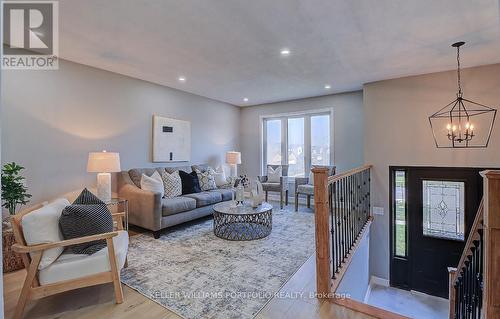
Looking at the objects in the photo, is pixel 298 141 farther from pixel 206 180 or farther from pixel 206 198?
pixel 206 198

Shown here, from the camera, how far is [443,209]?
398 centimetres

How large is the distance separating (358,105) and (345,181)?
2.80 m

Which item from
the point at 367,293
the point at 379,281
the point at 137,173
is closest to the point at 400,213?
the point at 379,281

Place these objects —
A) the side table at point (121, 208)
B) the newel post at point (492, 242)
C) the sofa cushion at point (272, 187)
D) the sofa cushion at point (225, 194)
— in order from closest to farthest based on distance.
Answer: the newel post at point (492, 242) < the side table at point (121, 208) < the sofa cushion at point (225, 194) < the sofa cushion at point (272, 187)

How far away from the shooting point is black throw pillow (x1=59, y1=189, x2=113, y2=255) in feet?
6.86

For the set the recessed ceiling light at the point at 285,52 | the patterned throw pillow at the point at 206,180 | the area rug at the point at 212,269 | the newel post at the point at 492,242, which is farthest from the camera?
the patterned throw pillow at the point at 206,180

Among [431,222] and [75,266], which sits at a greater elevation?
[75,266]

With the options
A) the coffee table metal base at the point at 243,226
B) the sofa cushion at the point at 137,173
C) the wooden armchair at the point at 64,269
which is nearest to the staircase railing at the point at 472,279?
the coffee table metal base at the point at 243,226

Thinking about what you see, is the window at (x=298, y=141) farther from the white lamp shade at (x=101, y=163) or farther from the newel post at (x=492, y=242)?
the newel post at (x=492, y=242)

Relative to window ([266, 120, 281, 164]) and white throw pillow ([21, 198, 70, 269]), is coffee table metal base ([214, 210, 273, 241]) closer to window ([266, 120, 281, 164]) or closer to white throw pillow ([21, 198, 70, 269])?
white throw pillow ([21, 198, 70, 269])

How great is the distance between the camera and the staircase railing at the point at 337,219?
225 centimetres

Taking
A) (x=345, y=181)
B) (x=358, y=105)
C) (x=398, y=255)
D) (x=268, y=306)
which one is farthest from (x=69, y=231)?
(x=358, y=105)

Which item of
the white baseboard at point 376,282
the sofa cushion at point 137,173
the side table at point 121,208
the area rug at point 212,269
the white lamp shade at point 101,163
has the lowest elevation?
the white baseboard at point 376,282

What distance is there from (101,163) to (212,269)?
2074mm
